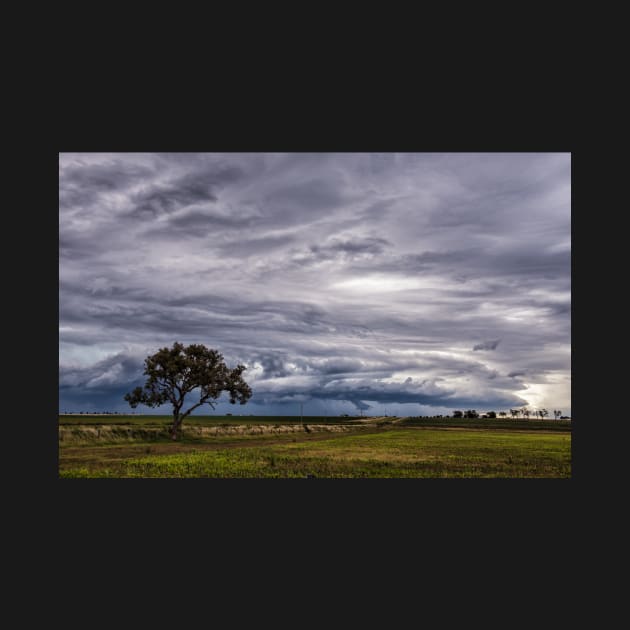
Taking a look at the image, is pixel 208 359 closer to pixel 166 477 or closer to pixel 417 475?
pixel 166 477

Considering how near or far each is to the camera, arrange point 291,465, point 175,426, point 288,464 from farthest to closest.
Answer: point 175,426
point 288,464
point 291,465

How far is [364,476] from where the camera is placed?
3900cm

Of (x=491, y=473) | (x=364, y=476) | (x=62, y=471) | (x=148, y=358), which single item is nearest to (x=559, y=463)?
(x=491, y=473)

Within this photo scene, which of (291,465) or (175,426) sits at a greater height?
(291,465)

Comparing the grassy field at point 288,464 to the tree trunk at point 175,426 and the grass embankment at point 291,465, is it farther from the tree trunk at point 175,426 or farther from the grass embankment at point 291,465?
the tree trunk at point 175,426

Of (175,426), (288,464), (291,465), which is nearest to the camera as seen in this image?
(291,465)

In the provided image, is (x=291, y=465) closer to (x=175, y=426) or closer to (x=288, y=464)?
(x=288, y=464)

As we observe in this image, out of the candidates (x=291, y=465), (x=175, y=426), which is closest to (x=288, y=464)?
(x=291, y=465)

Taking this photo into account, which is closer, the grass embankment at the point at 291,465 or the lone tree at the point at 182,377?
the grass embankment at the point at 291,465

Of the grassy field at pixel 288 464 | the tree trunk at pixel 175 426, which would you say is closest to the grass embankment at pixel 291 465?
the grassy field at pixel 288 464

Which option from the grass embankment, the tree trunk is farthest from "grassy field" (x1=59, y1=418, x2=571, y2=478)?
the tree trunk

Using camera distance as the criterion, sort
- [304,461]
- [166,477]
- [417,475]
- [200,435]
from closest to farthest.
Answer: [166,477]
[417,475]
[304,461]
[200,435]

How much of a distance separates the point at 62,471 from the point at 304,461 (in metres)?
21.0

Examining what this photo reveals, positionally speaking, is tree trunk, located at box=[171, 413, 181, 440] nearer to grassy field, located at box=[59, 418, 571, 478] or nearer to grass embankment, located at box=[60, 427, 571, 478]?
grassy field, located at box=[59, 418, 571, 478]
